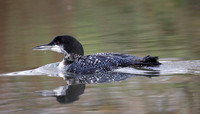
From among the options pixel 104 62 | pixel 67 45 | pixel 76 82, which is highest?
pixel 67 45

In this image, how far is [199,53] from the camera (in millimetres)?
8391

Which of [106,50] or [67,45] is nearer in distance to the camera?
[67,45]

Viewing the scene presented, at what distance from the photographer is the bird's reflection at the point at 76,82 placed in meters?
6.14

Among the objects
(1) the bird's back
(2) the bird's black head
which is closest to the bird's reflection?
(1) the bird's back

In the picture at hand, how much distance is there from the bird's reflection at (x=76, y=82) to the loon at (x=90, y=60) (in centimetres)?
14

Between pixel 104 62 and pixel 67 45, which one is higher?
pixel 67 45

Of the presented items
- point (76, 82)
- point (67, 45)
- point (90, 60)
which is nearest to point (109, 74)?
point (90, 60)

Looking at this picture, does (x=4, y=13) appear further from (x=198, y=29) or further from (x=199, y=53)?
(x=199, y=53)

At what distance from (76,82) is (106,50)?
2.54 m

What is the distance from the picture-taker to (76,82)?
23.3ft

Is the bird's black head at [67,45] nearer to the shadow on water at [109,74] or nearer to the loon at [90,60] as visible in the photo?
the loon at [90,60]

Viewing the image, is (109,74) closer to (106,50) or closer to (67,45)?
(67,45)

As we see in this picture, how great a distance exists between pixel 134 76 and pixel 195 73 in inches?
35.0

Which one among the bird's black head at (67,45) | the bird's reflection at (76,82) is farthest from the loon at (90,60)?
the bird's reflection at (76,82)
